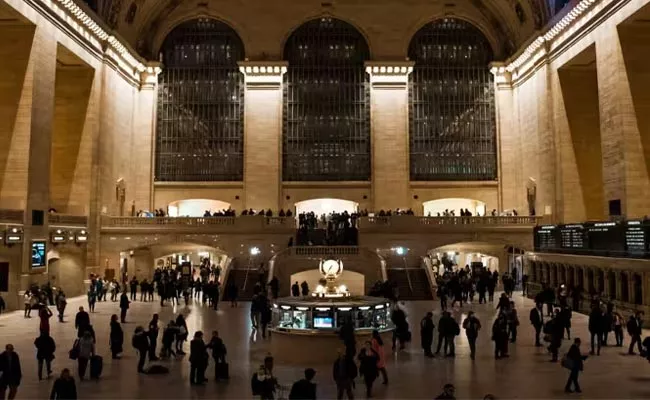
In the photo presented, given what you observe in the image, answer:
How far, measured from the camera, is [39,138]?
72.7 feet

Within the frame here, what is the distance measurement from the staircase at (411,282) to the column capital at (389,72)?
12.5 metres

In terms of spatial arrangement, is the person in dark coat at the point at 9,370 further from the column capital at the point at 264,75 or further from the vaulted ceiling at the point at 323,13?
the vaulted ceiling at the point at 323,13

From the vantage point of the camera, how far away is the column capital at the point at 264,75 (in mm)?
33250

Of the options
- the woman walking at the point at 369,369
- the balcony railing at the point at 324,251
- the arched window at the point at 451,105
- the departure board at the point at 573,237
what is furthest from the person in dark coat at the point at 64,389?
the arched window at the point at 451,105

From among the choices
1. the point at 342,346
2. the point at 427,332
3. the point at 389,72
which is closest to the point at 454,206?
the point at 389,72

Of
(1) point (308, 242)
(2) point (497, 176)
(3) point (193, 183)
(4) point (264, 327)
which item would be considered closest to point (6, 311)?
(4) point (264, 327)

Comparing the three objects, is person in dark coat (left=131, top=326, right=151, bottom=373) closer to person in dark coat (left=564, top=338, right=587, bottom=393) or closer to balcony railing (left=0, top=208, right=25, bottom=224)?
person in dark coat (left=564, top=338, right=587, bottom=393)

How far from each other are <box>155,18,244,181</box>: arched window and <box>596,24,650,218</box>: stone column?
18.9 meters

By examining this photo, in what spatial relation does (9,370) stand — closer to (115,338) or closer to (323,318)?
(115,338)

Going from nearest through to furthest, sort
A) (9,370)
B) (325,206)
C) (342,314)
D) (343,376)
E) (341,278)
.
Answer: (9,370) < (343,376) < (342,314) < (341,278) < (325,206)

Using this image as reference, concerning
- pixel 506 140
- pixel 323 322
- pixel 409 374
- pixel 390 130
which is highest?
pixel 390 130

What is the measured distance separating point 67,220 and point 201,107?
11.3 metres

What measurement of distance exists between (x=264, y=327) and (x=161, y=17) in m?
24.4

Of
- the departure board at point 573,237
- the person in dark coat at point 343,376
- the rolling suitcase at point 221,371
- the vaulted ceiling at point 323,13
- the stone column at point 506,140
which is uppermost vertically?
the vaulted ceiling at point 323,13
